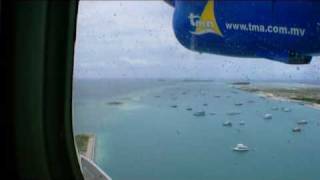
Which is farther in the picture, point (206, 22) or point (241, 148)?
point (241, 148)

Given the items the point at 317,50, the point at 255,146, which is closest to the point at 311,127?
the point at 317,50

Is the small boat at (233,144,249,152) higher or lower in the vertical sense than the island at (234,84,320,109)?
lower

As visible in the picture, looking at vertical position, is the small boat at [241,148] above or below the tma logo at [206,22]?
below

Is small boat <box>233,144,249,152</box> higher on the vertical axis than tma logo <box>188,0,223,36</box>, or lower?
lower

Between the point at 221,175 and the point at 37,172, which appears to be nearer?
the point at 37,172

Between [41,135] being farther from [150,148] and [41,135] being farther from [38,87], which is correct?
[150,148]

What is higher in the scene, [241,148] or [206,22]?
[206,22]

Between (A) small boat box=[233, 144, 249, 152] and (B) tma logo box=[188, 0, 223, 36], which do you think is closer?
(B) tma logo box=[188, 0, 223, 36]

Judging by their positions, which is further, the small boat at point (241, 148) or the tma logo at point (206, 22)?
the small boat at point (241, 148)
